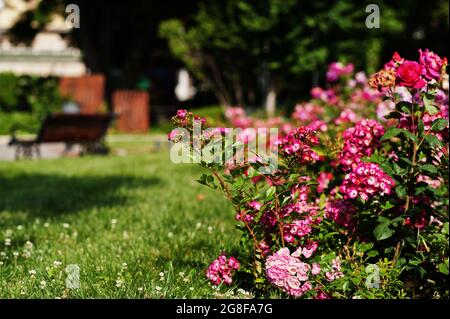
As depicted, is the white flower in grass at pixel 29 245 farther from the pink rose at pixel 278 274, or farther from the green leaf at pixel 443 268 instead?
the green leaf at pixel 443 268

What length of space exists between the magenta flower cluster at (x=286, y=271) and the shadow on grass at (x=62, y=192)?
3382 millimetres

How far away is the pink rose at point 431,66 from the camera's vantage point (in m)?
3.08

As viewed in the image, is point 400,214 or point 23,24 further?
point 23,24

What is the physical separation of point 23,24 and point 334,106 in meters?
22.0

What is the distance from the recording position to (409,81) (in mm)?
2986

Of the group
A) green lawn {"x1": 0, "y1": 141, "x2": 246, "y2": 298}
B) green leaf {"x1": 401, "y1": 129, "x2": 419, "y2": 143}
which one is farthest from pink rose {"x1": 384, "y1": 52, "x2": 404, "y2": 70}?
green lawn {"x1": 0, "y1": 141, "x2": 246, "y2": 298}

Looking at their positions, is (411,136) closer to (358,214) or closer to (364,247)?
(358,214)

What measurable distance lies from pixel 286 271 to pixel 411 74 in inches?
45.7

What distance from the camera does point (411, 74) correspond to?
2980 mm

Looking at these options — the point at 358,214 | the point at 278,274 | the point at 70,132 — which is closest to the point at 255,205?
the point at 278,274

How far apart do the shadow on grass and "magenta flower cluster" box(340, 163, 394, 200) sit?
3606 millimetres

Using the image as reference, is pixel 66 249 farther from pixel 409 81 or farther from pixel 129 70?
pixel 129 70

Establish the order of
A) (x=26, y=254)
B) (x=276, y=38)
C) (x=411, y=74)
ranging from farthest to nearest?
(x=276, y=38) < (x=26, y=254) < (x=411, y=74)

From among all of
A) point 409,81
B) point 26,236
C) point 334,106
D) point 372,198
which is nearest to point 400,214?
point 372,198
